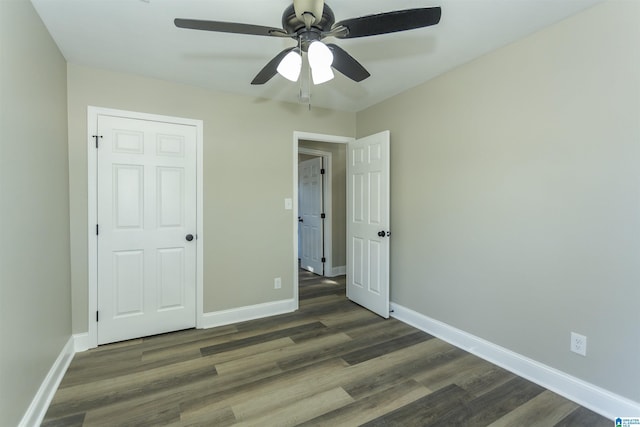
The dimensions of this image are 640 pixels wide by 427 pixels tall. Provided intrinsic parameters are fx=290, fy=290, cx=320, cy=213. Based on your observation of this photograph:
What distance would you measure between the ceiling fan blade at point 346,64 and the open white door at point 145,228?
1772mm

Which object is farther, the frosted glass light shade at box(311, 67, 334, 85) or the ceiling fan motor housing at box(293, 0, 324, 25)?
the frosted glass light shade at box(311, 67, 334, 85)

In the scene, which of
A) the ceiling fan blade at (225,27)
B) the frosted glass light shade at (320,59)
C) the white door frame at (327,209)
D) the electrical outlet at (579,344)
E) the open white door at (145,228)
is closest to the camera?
the ceiling fan blade at (225,27)

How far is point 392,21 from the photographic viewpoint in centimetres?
134

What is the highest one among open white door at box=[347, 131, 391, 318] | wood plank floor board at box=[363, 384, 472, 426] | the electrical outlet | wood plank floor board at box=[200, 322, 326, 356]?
open white door at box=[347, 131, 391, 318]

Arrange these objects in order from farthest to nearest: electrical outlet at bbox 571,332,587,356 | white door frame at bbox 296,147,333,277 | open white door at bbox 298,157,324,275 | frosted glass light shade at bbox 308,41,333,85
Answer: open white door at bbox 298,157,324,275, white door frame at bbox 296,147,333,277, electrical outlet at bbox 571,332,587,356, frosted glass light shade at bbox 308,41,333,85

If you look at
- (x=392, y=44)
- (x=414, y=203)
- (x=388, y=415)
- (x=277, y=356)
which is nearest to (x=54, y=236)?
(x=277, y=356)

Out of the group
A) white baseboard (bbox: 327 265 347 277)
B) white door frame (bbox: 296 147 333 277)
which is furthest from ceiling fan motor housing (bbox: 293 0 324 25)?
white baseboard (bbox: 327 265 347 277)

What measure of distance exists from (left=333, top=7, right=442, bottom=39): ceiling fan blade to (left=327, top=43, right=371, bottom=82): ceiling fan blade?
160 millimetres

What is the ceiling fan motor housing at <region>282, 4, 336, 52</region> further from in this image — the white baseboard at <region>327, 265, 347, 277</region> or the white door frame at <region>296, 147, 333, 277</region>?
the white baseboard at <region>327, 265, 347, 277</region>

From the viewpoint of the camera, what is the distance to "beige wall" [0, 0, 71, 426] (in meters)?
1.37

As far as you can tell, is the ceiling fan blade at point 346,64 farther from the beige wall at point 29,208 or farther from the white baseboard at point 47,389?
the white baseboard at point 47,389

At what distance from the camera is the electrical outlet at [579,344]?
1822mm

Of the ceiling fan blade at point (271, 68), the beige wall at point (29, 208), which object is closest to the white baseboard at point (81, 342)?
the beige wall at point (29, 208)

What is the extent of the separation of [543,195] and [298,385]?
2.14 m
